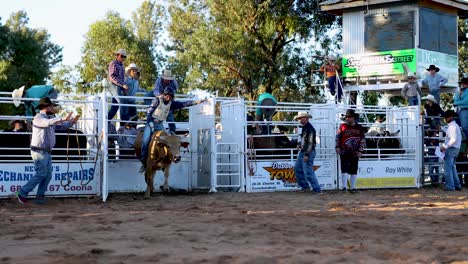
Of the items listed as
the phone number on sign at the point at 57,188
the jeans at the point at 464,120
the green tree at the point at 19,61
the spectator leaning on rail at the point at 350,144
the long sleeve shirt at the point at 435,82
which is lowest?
the phone number on sign at the point at 57,188

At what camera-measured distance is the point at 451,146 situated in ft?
51.4

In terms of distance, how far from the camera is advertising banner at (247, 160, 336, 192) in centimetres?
1547

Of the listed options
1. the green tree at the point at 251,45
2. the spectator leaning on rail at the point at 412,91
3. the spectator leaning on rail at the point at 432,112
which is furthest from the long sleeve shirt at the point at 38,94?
the green tree at the point at 251,45

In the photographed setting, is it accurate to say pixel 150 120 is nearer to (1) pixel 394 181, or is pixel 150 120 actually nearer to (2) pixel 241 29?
(1) pixel 394 181

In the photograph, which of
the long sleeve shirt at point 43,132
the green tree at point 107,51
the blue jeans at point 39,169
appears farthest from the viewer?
the green tree at point 107,51

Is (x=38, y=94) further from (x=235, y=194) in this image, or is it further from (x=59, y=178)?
(x=235, y=194)

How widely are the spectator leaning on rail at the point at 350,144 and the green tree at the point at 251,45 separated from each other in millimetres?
14306

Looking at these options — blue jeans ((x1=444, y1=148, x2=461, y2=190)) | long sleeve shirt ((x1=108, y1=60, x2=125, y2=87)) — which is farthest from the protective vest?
blue jeans ((x1=444, y1=148, x2=461, y2=190))

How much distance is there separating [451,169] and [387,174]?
1628mm

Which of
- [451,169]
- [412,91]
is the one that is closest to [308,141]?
[451,169]

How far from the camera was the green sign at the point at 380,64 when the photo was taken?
24378mm

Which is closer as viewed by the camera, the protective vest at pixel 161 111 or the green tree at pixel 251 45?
the protective vest at pixel 161 111

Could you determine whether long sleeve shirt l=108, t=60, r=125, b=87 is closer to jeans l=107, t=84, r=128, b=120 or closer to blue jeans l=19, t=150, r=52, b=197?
jeans l=107, t=84, r=128, b=120

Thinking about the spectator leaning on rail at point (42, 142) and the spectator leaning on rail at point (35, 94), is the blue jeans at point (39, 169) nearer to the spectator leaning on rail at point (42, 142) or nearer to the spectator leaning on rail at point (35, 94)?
the spectator leaning on rail at point (42, 142)
